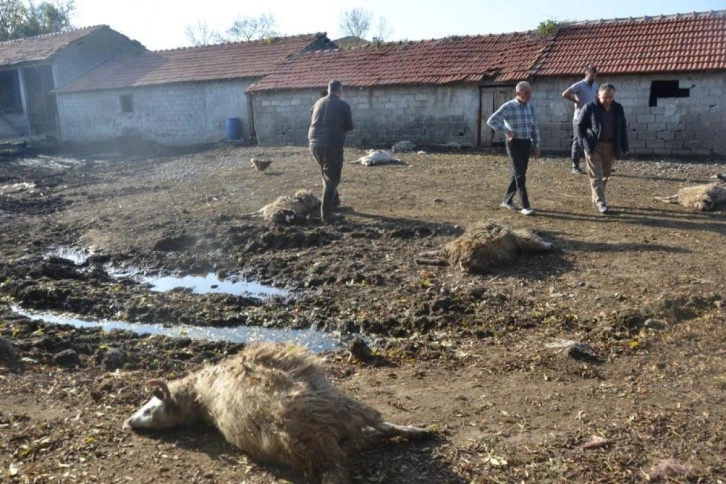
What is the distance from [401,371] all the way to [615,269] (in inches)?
121

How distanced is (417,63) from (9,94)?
25.6 metres

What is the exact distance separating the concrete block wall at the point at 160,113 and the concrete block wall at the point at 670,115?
518 inches

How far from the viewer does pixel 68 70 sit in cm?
3086

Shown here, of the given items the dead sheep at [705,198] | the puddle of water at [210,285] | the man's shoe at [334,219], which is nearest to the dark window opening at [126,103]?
the man's shoe at [334,219]

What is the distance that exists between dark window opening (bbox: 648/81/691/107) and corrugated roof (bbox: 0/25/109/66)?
1059 inches

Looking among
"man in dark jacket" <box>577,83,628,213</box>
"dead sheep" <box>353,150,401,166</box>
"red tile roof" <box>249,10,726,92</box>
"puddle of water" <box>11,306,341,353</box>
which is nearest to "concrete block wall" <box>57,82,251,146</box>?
"red tile roof" <box>249,10,726,92</box>

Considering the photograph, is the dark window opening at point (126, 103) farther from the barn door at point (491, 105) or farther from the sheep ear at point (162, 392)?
the sheep ear at point (162, 392)

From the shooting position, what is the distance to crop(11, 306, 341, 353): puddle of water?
5770 millimetres

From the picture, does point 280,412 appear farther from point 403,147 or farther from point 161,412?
point 403,147

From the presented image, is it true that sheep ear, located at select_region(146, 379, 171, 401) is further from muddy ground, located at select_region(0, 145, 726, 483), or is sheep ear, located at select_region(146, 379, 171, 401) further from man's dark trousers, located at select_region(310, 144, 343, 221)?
man's dark trousers, located at select_region(310, 144, 343, 221)

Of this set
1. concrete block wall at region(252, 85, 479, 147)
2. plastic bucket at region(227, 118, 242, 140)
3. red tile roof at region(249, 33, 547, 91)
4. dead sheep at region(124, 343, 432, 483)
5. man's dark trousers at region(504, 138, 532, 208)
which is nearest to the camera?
dead sheep at region(124, 343, 432, 483)

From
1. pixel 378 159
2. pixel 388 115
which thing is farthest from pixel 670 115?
Answer: pixel 388 115

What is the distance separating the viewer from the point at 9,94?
34.2 metres

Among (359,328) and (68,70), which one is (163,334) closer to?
(359,328)
